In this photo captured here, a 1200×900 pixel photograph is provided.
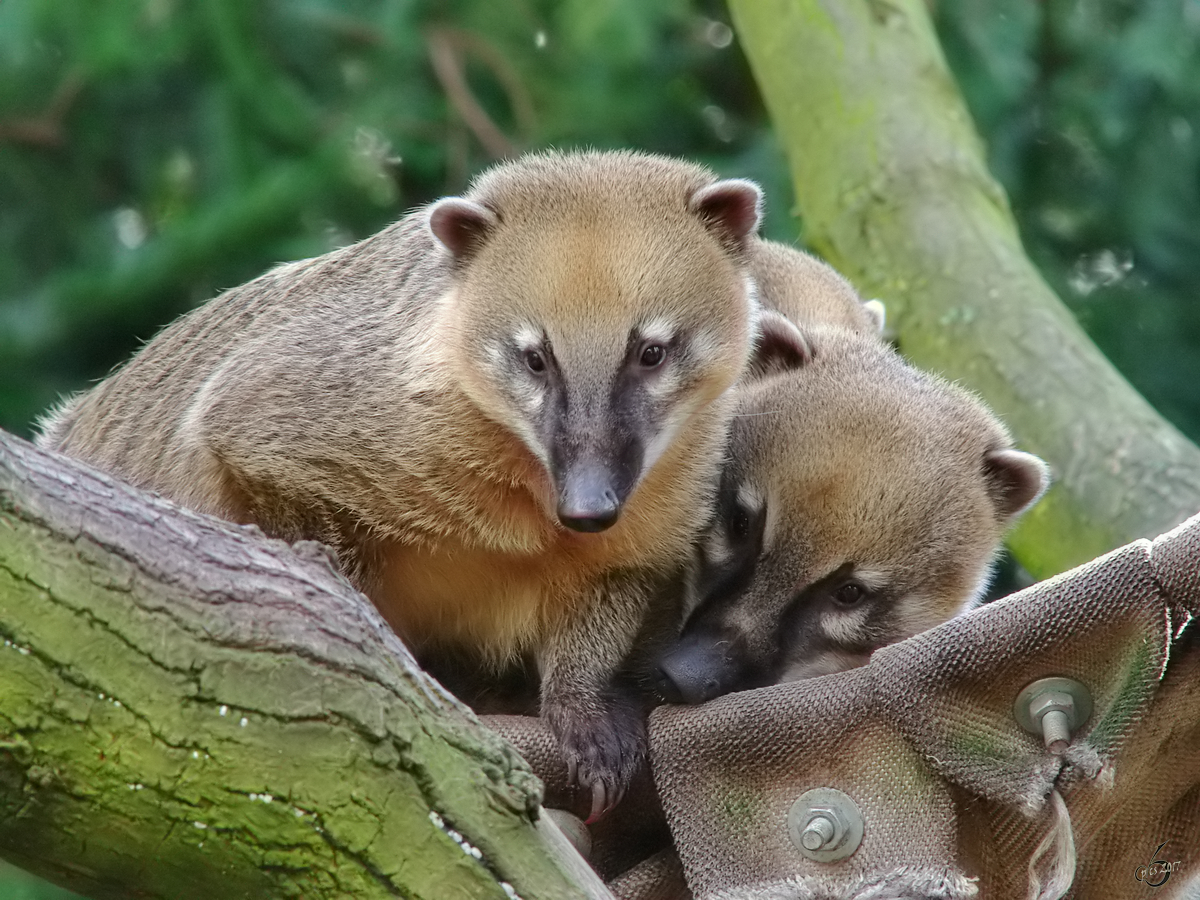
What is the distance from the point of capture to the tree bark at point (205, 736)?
6.98 ft

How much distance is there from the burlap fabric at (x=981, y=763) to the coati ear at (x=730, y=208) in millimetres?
1401

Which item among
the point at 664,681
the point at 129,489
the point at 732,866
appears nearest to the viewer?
the point at 129,489

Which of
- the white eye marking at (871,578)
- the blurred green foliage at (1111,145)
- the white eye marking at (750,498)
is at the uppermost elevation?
the white eye marking at (750,498)

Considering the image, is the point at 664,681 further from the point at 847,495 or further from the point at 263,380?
the point at 263,380

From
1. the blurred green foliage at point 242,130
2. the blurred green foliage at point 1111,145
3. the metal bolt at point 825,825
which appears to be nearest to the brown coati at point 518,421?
the metal bolt at point 825,825

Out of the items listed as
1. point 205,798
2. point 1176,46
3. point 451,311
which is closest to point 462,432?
point 451,311

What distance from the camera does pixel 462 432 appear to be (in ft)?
11.3

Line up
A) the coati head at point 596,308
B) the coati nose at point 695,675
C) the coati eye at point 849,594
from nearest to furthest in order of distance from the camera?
the coati nose at point 695,675 < the coati head at point 596,308 < the coati eye at point 849,594

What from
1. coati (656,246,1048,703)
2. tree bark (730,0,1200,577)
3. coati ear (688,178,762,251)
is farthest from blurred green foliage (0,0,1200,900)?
coati (656,246,1048,703)

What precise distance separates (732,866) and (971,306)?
2.62 meters

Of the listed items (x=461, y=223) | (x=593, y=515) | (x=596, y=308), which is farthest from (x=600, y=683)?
(x=461, y=223)

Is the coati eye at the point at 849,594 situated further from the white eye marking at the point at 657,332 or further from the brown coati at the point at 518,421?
the white eye marking at the point at 657,332

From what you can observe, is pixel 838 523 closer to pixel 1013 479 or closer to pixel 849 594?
pixel 849 594

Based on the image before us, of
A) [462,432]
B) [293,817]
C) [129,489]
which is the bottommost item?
[462,432]
